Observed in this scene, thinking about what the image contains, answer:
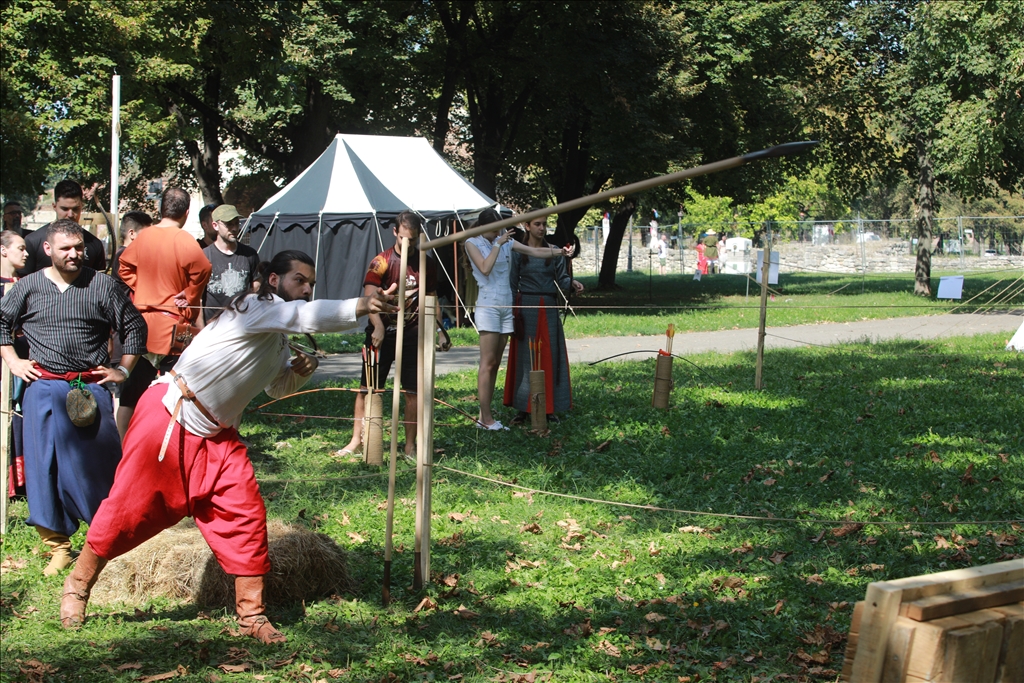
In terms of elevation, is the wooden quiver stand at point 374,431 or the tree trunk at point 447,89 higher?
the tree trunk at point 447,89

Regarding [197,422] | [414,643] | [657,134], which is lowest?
[414,643]

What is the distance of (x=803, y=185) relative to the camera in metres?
55.8

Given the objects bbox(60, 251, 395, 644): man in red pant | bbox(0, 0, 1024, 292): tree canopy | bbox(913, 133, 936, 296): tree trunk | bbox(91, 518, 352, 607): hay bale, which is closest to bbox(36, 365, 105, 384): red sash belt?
bbox(91, 518, 352, 607): hay bale

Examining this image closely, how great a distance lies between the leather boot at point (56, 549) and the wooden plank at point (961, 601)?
15.2 ft

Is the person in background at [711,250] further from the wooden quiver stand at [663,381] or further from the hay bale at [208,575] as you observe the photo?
the hay bale at [208,575]

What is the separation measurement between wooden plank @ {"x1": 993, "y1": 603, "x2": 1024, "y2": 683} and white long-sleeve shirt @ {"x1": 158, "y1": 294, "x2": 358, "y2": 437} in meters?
2.66

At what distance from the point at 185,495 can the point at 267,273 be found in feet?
3.37

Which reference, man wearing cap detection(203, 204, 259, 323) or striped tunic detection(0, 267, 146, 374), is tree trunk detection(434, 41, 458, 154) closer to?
man wearing cap detection(203, 204, 259, 323)

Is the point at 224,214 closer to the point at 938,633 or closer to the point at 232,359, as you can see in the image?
the point at 232,359

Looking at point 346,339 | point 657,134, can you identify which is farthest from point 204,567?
point 657,134

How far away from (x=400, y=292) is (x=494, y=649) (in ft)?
5.32

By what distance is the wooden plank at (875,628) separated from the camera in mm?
1916

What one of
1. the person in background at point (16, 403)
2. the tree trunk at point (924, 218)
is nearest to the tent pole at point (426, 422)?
the person in background at point (16, 403)

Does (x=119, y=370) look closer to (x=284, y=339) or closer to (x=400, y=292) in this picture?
(x=284, y=339)
